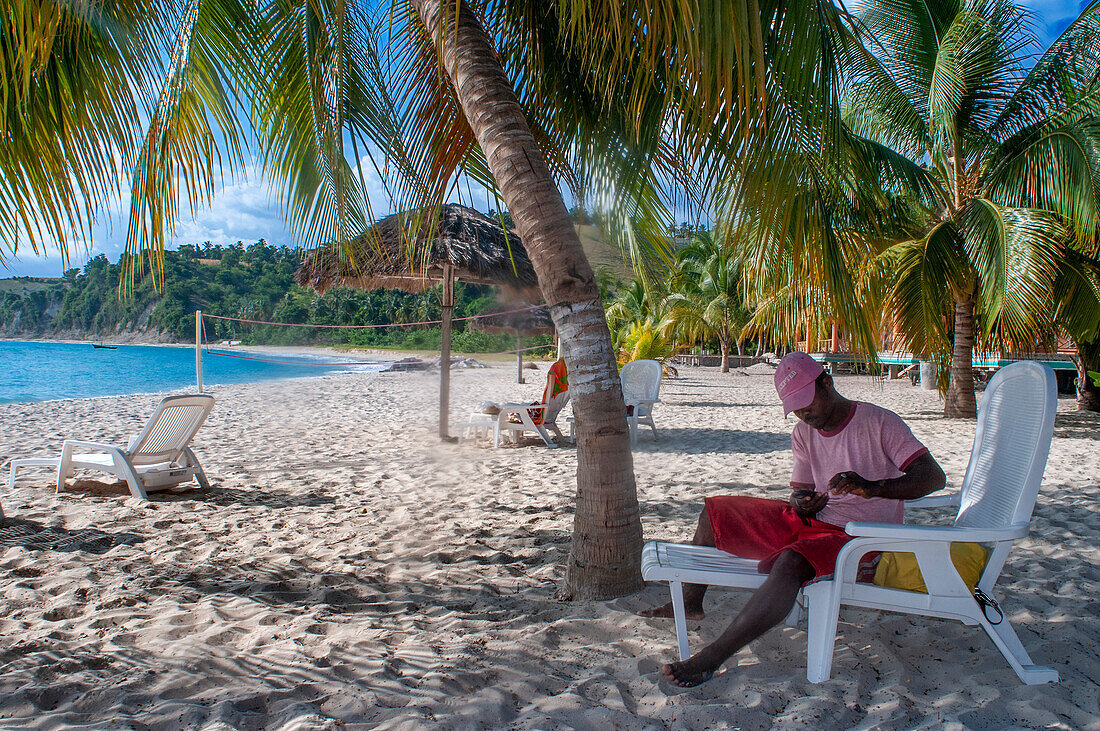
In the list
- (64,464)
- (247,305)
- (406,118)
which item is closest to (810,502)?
(406,118)

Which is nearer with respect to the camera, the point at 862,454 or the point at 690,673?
the point at 690,673

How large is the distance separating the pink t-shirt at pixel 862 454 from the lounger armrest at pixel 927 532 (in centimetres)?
31

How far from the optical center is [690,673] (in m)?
2.05

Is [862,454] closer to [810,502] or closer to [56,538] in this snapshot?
[810,502]

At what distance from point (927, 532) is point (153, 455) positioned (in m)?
5.00

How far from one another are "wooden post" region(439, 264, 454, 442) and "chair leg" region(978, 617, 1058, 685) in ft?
20.7

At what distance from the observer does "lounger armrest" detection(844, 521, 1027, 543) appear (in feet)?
6.25

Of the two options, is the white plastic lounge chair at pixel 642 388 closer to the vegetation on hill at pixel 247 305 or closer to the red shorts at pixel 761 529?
the red shorts at pixel 761 529

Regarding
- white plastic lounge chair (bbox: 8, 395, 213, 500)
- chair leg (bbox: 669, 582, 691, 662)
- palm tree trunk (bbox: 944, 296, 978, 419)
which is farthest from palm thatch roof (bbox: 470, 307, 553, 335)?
chair leg (bbox: 669, 582, 691, 662)

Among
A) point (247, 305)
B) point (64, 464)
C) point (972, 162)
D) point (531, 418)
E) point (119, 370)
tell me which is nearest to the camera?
point (64, 464)

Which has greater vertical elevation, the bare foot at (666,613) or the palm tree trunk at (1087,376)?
the palm tree trunk at (1087,376)

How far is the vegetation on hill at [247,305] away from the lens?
23.1m

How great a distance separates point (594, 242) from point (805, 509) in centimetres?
280

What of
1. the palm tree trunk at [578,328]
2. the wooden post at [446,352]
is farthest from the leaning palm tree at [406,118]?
the wooden post at [446,352]
